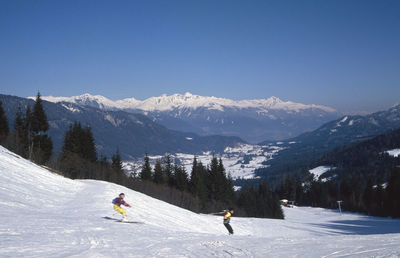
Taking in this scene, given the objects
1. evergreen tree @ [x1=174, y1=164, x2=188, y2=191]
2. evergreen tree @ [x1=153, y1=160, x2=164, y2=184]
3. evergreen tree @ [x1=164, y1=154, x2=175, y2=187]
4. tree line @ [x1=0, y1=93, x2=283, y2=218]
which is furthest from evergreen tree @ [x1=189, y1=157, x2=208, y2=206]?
evergreen tree @ [x1=153, y1=160, x2=164, y2=184]

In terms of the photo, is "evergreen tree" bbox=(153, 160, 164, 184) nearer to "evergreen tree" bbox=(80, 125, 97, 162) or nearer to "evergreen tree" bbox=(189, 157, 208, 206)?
"evergreen tree" bbox=(189, 157, 208, 206)

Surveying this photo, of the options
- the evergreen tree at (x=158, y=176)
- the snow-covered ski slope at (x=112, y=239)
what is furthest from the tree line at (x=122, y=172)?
the snow-covered ski slope at (x=112, y=239)

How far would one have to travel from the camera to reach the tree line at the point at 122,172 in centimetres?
7044

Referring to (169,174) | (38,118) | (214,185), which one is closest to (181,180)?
(169,174)

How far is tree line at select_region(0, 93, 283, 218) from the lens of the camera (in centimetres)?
7044

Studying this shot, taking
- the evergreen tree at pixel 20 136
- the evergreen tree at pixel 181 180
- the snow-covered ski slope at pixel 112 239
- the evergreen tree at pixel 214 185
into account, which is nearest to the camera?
the snow-covered ski slope at pixel 112 239

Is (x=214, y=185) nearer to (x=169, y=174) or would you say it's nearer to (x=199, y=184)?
(x=199, y=184)

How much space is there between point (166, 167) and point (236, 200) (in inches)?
937

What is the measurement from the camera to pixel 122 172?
3423 inches

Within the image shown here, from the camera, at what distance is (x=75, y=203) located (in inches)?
1314

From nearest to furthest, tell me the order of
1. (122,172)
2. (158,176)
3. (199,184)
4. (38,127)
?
(38,127) → (199,184) → (122,172) → (158,176)

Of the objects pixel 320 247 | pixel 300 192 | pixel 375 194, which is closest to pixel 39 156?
pixel 320 247

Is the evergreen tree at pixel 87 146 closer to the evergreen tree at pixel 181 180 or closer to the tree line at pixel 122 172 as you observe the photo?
the tree line at pixel 122 172

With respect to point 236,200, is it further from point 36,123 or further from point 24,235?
point 24,235
